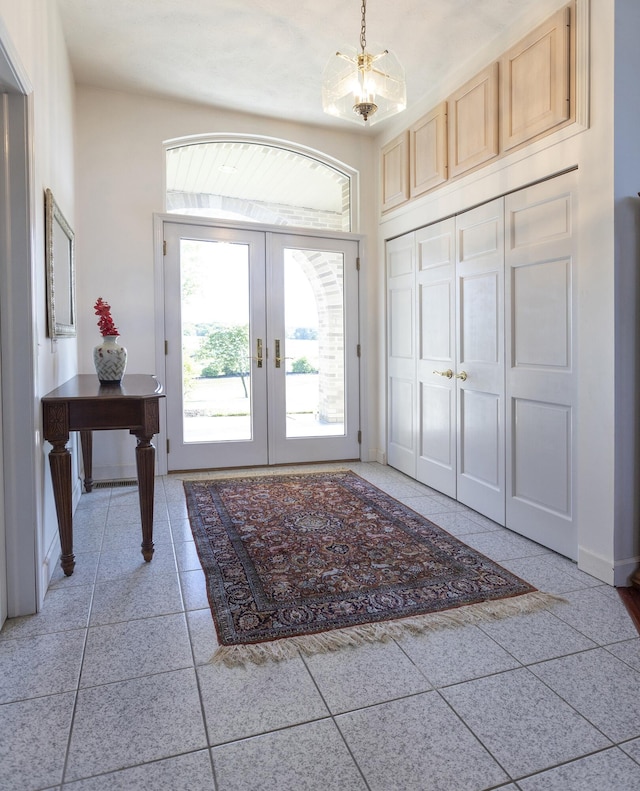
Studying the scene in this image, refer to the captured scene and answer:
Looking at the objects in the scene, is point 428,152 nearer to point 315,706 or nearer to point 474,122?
point 474,122

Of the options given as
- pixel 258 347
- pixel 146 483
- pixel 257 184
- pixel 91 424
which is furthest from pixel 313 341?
pixel 91 424

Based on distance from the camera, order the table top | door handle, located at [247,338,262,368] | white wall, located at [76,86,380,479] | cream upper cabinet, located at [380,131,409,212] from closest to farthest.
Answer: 1. the table top
2. white wall, located at [76,86,380,479]
3. cream upper cabinet, located at [380,131,409,212]
4. door handle, located at [247,338,262,368]

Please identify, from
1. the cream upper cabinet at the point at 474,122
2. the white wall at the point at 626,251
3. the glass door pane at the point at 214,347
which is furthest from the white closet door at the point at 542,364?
the glass door pane at the point at 214,347

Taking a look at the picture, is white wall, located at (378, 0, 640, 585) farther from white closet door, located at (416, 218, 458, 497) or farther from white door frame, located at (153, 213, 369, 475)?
white door frame, located at (153, 213, 369, 475)

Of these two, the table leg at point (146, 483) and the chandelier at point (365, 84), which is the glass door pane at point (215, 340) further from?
the chandelier at point (365, 84)

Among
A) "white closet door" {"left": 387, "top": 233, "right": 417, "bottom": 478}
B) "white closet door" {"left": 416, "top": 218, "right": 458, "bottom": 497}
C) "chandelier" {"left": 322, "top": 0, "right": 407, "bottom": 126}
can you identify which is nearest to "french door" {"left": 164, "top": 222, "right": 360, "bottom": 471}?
"white closet door" {"left": 387, "top": 233, "right": 417, "bottom": 478}

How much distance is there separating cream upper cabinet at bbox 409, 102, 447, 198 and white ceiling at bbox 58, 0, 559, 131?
22 cm

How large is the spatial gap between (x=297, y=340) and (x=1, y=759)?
3.49 m

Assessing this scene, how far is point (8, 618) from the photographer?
200cm

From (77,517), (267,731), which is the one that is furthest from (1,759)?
(77,517)

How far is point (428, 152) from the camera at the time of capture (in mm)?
3637

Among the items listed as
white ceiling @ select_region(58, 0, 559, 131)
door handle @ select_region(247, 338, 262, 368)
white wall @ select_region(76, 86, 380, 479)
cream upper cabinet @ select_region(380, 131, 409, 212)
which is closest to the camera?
white ceiling @ select_region(58, 0, 559, 131)

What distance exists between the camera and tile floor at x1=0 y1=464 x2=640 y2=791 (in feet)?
4.17

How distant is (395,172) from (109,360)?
266 cm
